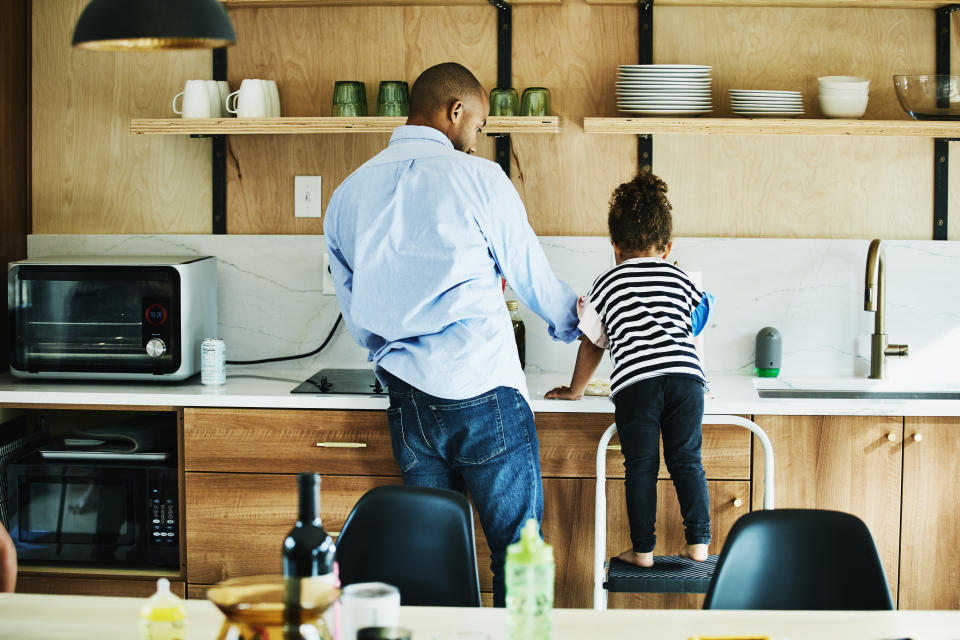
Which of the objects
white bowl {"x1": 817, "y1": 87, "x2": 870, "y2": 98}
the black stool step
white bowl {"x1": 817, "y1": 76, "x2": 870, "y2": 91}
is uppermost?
white bowl {"x1": 817, "y1": 76, "x2": 870, "y2": 91}

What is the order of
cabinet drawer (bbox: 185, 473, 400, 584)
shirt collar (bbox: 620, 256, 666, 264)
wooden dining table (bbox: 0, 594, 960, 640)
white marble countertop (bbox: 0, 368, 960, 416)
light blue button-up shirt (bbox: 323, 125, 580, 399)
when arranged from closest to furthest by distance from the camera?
wooden dining table (bbox: 0, 594, 960, 640) → light blue button-up shirt (bbox: 323, 125, 580, 399) → shirt collar (bbox: 620, 256, 666, 264) → white marble countertop (bbox: 0, 368, 960, 416) → cabinet drawer (bbox: 185, 473, 400, 584)

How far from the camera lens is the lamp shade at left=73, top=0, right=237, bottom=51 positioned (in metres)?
1.41

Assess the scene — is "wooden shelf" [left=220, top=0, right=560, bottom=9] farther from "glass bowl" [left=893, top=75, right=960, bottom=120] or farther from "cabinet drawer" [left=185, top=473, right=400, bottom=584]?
"cabinet drawer" [left=185, top=473, right=400, bottom=584]

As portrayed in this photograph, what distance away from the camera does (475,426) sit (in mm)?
2217

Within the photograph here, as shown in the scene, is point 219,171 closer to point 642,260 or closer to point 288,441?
point 288,441

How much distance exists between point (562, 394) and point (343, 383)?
0.66 meters

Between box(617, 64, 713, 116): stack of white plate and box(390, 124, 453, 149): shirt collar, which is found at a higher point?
box(617, 64, 713, 116): stack of white plate

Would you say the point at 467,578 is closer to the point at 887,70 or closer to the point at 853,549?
the point at 853,549

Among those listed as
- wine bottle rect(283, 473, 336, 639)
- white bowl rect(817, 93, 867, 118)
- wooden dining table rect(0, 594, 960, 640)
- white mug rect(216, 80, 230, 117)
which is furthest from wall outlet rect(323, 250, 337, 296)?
wine bottle rect(283, 473, 336, 639)

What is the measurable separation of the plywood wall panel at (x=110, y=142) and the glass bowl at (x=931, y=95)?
2125 millimetres

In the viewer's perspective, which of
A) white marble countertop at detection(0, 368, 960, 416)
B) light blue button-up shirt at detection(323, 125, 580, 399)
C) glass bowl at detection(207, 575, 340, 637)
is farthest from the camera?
white marble countertop at detection(0, 368, 960, 416)

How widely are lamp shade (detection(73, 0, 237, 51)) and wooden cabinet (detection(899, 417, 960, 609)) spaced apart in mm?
2022

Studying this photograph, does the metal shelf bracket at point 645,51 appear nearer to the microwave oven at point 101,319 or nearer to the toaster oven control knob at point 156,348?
the microwave oven at point 101,319

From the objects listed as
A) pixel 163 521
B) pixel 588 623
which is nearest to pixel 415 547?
pixel 588 623
